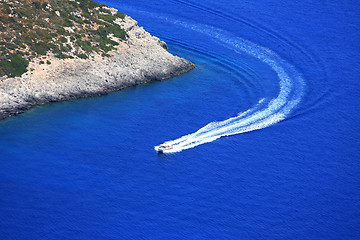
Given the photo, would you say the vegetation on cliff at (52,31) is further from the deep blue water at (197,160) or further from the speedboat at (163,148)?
the speedboat at (163,148)

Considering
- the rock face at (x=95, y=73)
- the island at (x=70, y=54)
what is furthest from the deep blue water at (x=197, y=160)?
the island at (x=70, y=54)

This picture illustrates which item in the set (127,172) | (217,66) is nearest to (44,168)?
(127,172)

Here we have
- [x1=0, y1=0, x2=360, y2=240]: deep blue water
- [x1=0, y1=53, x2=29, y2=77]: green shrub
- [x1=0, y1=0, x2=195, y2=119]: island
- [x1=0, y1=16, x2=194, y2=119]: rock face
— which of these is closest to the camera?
[x1=0, y1=0, x2=360, y2=240]: deep blue water

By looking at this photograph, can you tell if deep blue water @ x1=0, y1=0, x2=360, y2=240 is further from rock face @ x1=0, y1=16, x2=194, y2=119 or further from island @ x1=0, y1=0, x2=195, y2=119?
island @ x1=0, y1=0, x2=195, y2=119

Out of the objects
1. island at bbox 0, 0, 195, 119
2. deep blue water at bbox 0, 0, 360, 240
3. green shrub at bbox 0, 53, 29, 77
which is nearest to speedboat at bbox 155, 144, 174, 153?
deep blue water at bbox 0, 0, 360, 240

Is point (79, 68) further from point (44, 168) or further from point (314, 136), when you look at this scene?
point (314, 136)

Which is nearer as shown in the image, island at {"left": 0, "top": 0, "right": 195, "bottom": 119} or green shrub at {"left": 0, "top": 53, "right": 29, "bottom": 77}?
green shrub at {"left": 0, "top": 53, "right": 29, "bottom": 77}

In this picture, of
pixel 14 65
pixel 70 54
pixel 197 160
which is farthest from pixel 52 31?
pixel 197 160

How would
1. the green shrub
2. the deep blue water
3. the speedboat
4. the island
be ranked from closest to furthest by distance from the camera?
the deep blue water, the speedboat, the green shrub, the island

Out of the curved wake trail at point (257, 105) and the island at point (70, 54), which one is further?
the island at point (70, 54)
